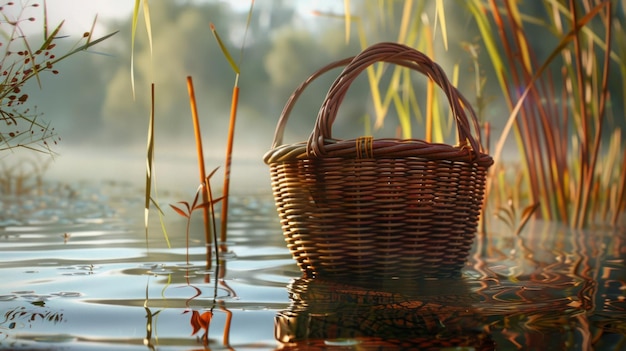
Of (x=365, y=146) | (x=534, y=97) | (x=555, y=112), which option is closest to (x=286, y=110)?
(x=365, y=146)

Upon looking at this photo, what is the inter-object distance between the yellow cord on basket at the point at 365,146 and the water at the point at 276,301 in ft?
0.73

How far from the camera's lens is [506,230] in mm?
2428

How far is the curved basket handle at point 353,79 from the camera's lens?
1099mm

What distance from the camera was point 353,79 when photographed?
116 centimetres

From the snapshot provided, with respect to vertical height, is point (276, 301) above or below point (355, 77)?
below

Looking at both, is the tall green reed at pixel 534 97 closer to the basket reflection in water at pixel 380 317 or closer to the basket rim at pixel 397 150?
the basket rim at pixel 397 150

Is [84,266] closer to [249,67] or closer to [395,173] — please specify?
[395,173]

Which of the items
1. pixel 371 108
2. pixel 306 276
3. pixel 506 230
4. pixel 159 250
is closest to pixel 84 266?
pixel 159 250

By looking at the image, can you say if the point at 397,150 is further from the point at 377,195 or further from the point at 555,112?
the point at 555,112

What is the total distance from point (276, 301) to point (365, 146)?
11.6 inches

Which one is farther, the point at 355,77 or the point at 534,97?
the point at 534,97

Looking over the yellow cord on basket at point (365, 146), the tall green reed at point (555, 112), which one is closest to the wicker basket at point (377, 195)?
the yellow cord on basket at point (365, 146)

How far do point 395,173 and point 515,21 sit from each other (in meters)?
1.05

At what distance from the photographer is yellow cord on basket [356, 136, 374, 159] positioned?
107 cm
